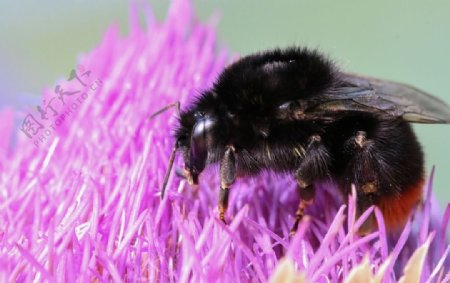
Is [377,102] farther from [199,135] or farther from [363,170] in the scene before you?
[199,135]

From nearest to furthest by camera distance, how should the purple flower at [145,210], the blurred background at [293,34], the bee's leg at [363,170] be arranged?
the purple flower at [145,210] < the bee's leg at [363,170] < the blurred background at [293,34]

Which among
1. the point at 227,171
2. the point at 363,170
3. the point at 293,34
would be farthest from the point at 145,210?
the point at 293,34

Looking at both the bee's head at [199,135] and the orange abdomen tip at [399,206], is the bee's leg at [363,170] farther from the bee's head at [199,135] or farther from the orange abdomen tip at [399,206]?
the bee's head at [199,135]

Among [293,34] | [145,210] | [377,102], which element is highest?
[293,34]

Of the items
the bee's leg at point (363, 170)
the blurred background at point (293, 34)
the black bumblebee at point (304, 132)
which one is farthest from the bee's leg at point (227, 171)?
the blurred background at point (293, 34)

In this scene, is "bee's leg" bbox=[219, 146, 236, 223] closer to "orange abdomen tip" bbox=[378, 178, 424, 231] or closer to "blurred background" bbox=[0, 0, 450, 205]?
"orange abdomen tip" bbox=[378, 178, 424, 231]

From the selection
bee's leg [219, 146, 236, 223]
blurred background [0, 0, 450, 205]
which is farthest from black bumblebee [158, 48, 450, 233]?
blurred background [0, 0, 450, 205]

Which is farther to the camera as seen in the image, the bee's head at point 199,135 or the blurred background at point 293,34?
the blurred background at point 293,34
